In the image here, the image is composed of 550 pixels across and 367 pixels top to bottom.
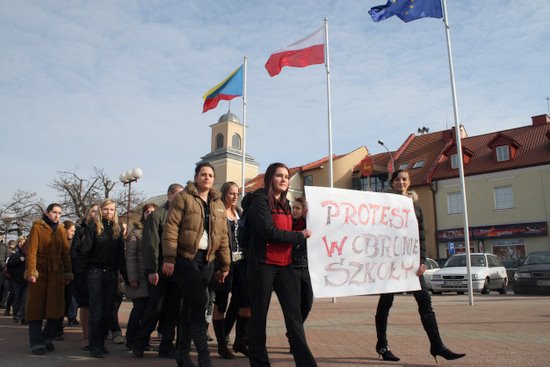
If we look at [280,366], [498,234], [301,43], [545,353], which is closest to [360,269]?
[280,366]

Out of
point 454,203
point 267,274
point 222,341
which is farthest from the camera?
point 454,203

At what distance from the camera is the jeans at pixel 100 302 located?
6.34m

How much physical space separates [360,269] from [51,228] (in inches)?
175

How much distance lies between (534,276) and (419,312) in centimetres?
1480

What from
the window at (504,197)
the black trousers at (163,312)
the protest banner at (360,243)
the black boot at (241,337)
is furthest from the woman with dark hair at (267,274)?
the window at (504,197)

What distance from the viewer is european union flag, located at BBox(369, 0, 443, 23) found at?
14156mm

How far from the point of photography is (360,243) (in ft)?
17.6


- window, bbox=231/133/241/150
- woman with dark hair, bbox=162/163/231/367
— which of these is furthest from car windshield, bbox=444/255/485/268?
window, bbox=231/133/241/150

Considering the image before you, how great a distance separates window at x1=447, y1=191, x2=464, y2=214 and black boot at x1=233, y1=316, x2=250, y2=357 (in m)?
33.8

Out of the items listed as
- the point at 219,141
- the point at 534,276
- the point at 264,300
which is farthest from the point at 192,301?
the point at 219,141

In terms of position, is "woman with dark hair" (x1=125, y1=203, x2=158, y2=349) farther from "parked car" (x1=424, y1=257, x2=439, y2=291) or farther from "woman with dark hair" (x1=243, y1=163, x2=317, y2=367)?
"parked car" (x1=424, y1=257, x2=439, y2=291)

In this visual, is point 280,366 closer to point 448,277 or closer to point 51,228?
point 51,228

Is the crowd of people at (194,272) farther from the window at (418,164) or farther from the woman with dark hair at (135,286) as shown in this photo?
the window at (418,164)

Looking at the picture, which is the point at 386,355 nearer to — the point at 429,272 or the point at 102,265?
the point at 102,265
